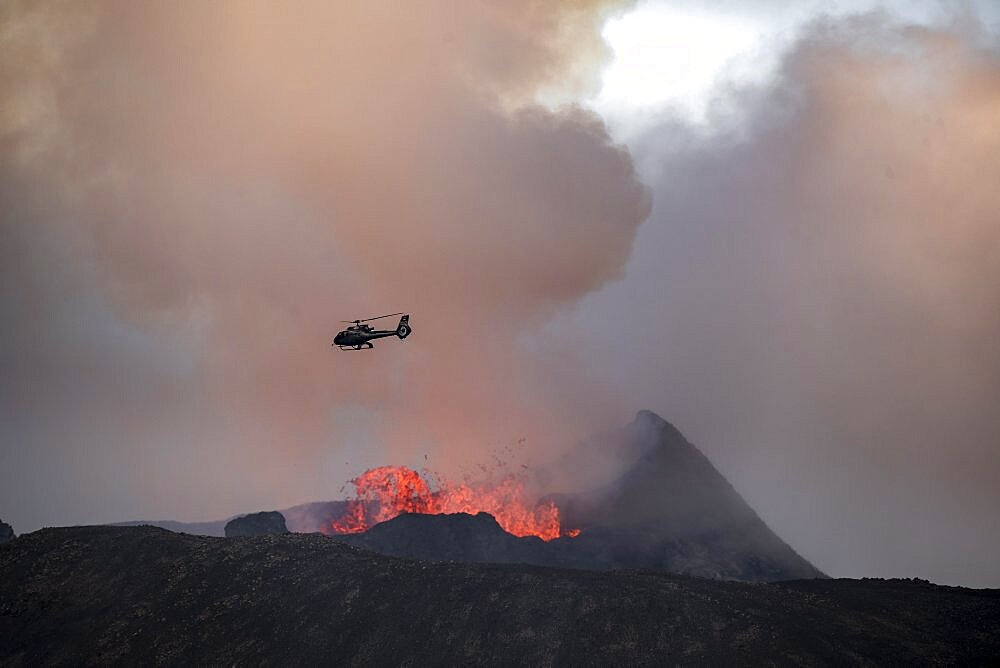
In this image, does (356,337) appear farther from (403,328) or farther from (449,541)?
(449,541)

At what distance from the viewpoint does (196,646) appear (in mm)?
54281

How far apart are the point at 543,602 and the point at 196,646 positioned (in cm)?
2636

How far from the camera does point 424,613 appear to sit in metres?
57.5

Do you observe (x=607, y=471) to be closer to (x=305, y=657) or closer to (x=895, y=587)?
(x=895, y=587)

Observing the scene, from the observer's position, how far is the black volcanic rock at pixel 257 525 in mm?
98812

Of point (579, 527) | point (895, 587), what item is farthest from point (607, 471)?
point (895, 587)

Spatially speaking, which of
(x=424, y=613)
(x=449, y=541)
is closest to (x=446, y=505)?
(x=449, y=541)

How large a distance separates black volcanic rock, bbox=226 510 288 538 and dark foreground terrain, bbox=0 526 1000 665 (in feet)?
103

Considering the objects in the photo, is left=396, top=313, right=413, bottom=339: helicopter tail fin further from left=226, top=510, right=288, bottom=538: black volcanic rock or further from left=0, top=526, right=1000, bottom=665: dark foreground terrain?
left=226, top=510, right=288, bottom=538: black volcanic rock

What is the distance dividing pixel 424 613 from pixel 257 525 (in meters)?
50.3

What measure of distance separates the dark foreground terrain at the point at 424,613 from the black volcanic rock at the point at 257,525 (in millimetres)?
31393

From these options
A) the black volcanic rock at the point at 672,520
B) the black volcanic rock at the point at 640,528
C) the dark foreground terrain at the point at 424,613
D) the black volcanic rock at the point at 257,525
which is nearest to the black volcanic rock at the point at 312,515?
the black volcanic rock at the point at 640,528

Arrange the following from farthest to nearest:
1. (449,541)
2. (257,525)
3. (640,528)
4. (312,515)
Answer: (312,515)
(640,528)
(257,525)
(449,541)

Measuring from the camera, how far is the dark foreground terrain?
50.8 m
